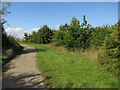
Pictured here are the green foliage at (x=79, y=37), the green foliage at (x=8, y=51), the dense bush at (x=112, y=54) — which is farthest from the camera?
the green foliage at (x=79, y=37)

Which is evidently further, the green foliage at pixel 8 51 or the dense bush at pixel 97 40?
the green foliage at pixel 8 51

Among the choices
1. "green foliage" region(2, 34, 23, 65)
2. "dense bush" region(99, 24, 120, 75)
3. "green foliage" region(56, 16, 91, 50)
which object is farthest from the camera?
"green foliage" region(56, 16, 91, 50)

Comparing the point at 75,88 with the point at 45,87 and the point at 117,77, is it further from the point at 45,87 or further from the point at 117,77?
the point at 117,77

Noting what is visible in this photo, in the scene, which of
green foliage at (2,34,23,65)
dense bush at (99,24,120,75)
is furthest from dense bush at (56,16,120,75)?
green foliage at (2,34,23,65)

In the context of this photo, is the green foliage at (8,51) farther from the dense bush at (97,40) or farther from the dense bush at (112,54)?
the dense bush at (112,54)

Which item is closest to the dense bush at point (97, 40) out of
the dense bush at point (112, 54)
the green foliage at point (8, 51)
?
the dense bush at point (112, 54)

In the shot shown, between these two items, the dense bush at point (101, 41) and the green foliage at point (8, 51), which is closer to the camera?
the dense bush at point (101, 41)

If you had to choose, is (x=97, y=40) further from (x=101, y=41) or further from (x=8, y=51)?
(x=8, y=51)

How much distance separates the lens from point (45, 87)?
413cm

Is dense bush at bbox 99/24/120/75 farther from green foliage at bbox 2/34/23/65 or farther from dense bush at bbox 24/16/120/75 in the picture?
green foliage at bbox 2/34/23/65

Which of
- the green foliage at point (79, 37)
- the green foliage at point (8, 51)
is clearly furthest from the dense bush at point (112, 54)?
the green foliage at point (8, 51)

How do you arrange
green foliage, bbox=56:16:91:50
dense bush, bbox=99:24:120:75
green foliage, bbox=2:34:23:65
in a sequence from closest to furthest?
dense bush, bbox=99:24:120:75 → green foliage, bbox=2:34:23:65 → green foliage, bbox=56:16:91:50

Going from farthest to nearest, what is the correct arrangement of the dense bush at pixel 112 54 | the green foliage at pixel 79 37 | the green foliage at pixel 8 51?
the green foliage at pixel 79 37 → the green foliage at pixel 8 51 → the dense bush at pixel 112 54

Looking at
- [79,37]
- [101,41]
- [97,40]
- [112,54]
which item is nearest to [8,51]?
[79,37]
